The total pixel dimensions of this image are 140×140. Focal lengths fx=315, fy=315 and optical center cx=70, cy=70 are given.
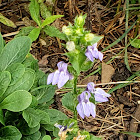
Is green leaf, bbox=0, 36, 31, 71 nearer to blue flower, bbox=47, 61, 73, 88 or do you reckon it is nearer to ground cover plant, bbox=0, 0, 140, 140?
ground cover plant, bbox=0, 0, 140, 140

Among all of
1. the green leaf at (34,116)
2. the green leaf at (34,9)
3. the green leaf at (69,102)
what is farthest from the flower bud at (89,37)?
the green leaf at (34,9)

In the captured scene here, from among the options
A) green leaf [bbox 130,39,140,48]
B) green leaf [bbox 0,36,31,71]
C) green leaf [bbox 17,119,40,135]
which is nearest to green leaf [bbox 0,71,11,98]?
green leaf [bbox 0,36,31,71]

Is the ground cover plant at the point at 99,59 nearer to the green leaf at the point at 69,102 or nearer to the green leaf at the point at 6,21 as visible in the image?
the green leaf at the point at 6,21

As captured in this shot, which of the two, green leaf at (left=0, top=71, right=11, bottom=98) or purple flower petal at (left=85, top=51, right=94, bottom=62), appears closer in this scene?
purple flower petal at (left=85, top=51, right=94, bottom=62)

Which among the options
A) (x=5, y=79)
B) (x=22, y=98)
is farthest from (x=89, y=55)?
(x=5, y=79)

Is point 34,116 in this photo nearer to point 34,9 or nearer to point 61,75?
point 61,75

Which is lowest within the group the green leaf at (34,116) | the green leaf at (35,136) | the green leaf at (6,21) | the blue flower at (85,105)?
the green leaf at (35,136)
